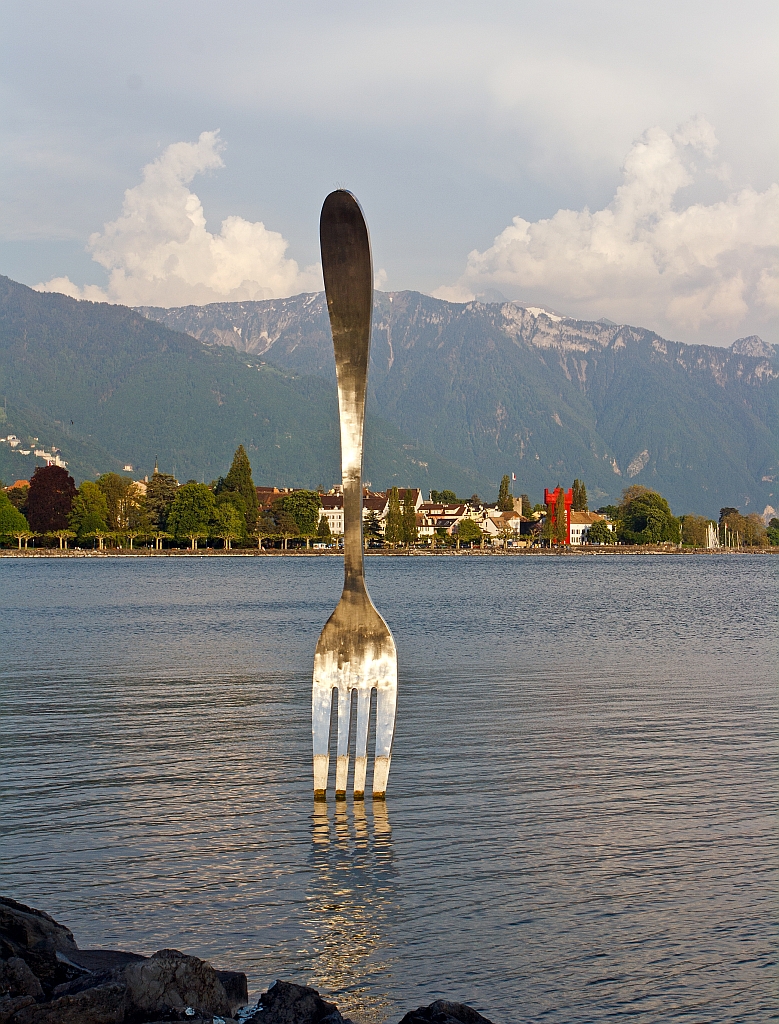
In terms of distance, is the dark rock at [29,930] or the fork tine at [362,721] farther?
the fork tine at [362,721]

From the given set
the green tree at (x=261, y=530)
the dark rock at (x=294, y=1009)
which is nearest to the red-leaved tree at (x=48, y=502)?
the green tree at (x=261, y=530)

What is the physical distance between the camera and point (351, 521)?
34.2 ft

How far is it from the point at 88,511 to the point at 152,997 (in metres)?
176

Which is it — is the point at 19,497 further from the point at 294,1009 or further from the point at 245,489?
the point at 294,1009

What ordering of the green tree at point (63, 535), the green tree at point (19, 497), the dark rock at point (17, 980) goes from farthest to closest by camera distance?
the green tree at point (19, 497)
the green tree at point (63, 535)
the dark rock at point (17, 980)

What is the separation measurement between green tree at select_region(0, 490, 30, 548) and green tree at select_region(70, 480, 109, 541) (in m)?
7.71

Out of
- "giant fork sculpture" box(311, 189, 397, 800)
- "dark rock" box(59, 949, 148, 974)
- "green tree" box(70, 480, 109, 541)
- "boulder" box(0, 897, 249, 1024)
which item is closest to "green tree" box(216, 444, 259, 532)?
"green tree" box(70, 480, 109, 541)

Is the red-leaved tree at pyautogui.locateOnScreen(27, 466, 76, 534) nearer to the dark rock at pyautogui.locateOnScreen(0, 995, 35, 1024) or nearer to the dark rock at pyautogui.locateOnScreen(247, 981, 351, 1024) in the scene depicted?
the dark rock at pyautogui.locateOnScreen(0, 995, 35, 1024)

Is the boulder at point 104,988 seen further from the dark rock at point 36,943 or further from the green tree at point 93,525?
the green tree at point 93,525

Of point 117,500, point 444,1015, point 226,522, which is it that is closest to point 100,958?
point 444,1015

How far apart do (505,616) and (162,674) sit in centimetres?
2740

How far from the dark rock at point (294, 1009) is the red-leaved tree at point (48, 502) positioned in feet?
585

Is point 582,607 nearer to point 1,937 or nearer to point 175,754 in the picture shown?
point 175,754

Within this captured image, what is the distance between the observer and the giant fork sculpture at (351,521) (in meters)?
9.42
